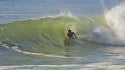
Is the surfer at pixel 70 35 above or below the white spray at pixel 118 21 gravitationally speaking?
below

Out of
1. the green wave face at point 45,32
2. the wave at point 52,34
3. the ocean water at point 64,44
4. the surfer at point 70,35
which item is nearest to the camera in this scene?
the ocean water at point 64,44

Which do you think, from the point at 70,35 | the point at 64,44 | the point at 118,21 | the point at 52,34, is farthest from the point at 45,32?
the point at 118,21

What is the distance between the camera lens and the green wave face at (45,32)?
17.5m

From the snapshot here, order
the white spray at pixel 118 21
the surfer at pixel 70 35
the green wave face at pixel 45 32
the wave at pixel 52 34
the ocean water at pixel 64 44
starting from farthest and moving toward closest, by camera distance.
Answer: the white spray at pixel 118 21 < the surfer at pixel 70 35 < the green wave face at pixel 45 32 < the wave at pixel 52 34 < the ocean water at pixel 64 44

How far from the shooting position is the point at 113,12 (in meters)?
23.5

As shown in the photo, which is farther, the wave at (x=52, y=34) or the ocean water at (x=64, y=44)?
the wave at (x=52, y=34)

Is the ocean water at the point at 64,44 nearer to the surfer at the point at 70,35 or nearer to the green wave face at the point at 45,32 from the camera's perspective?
the green wave face at the point at 45,32

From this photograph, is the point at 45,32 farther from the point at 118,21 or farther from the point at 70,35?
the point at 118,21

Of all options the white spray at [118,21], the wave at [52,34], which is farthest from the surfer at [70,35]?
the white spray at [118,21]

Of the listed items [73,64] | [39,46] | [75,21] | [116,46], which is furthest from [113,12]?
[73,64]

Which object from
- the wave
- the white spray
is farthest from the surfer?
the white spray

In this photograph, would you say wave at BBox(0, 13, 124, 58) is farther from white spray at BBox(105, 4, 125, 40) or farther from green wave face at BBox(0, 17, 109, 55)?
white spray at BBox(105, 4, 125, 40)

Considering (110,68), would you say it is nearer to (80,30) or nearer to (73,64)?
(73,64)

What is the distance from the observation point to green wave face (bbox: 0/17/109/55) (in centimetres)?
1745
